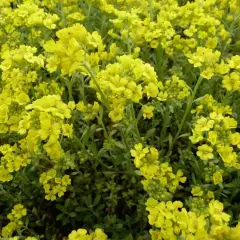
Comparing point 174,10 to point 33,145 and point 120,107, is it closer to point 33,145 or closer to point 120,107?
point 120,107

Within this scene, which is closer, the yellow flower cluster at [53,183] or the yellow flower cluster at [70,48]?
the yellow flower cluster at [70,48]

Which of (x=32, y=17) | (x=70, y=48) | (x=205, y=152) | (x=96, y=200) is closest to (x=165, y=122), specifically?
(x=205, y=152)

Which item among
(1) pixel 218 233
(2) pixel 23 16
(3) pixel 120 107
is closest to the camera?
(1) pixel 218 233

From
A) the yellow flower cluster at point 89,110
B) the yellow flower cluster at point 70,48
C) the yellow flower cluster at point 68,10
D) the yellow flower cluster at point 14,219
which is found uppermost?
the yellow flower cluster at point 70,48

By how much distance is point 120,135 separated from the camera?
8.11ft

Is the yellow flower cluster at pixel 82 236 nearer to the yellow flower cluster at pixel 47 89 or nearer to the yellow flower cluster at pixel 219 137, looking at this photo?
the yellow flower cluster at pixel 219 137

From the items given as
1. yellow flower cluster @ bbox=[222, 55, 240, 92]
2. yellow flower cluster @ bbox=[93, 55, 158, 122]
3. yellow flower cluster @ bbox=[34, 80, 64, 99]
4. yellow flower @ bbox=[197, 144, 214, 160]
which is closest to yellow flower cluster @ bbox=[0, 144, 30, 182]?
yellow flower cluster @ bbox=[34, 80, 64, 99]

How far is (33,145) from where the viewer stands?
1.90 metres

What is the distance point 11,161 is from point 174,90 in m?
0.98

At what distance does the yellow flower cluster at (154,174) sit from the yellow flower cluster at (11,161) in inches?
25.0

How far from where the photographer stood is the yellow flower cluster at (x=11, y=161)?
221 cm

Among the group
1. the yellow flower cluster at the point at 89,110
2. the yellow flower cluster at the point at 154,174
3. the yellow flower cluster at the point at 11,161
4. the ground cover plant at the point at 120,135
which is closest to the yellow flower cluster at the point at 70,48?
the ground cover plant at the point at 120,135

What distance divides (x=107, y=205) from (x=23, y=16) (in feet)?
4.44

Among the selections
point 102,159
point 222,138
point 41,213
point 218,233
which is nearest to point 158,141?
point 102,159
